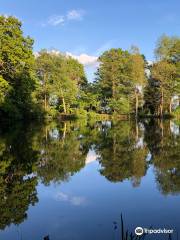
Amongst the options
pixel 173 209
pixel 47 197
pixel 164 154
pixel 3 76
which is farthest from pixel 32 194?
pixel 3 76

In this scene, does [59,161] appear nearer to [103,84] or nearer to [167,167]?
[167,167]

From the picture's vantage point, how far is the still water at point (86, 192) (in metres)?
7.60

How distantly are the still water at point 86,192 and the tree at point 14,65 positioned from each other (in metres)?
24.6

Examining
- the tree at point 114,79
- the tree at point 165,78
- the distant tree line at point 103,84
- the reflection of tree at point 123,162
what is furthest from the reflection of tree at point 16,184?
the tree at point 114,79

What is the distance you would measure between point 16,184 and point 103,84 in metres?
64.2

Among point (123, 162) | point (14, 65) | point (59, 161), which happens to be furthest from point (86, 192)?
point (14, 65)

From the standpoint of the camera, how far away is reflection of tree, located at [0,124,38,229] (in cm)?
846

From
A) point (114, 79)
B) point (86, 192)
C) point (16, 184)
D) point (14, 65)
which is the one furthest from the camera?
point (114, 79)

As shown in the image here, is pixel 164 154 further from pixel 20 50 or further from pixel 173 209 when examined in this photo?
pixel 20 50

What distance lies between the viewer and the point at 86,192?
11.0m

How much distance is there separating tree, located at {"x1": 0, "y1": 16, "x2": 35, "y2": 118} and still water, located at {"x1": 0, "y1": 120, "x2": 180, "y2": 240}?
80.8 ft

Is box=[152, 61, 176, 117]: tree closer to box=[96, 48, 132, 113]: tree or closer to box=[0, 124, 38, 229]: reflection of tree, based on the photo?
box=[96, 48, 132, 113]: tree

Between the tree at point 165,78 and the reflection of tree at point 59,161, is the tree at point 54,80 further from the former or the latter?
the reflection of tree at point 59,161

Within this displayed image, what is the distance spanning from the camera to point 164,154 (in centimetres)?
1705
